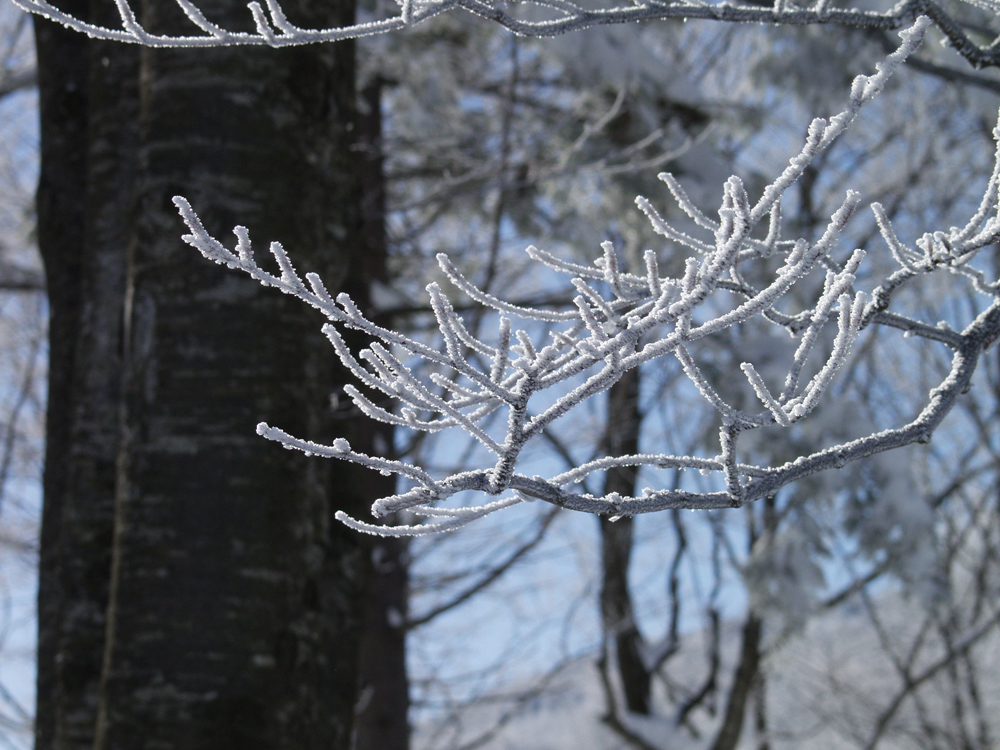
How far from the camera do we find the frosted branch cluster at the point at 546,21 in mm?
1032

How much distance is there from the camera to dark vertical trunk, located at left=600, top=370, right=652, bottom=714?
20.0 feet

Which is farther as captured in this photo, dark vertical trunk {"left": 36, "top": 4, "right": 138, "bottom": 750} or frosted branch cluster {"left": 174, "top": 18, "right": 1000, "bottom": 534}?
dark vertical trunk {"left": 36, "top": 4, "right": 138, "bottom": 750}

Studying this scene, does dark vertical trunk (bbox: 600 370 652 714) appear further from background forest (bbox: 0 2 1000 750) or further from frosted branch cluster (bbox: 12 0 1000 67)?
frosted branch cluster (bbox: 12 0 1000 67)

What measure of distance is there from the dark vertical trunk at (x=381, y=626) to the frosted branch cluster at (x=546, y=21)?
3696 mm

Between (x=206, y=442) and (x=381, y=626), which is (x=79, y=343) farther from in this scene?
(x=381, y=626)

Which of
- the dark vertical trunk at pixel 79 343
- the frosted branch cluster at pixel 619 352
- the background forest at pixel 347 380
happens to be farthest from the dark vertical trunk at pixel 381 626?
the frosted branch cluster at pixel 619 352

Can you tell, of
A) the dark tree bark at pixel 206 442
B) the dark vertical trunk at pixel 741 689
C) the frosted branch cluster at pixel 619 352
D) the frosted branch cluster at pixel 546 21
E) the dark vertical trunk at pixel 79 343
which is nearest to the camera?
the frosted branch cluster at pixel 619 352

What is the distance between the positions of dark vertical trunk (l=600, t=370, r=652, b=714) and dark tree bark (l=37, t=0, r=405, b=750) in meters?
3.62

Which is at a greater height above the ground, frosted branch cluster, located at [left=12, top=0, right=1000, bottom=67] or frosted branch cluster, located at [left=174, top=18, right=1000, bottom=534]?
frosted branch cluster, located at [left=12, top=0, right=1000, bottom=67]

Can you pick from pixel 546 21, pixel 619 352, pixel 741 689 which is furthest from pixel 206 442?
pixel 741 689

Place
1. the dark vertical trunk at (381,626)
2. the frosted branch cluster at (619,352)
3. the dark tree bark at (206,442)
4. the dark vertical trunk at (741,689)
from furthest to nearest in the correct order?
the dark vertical trunk at (741,689)
the dark vertical trunk at (381,626)
the dark tree bark at (206,442)
the frosted branch cluster at (619,352)

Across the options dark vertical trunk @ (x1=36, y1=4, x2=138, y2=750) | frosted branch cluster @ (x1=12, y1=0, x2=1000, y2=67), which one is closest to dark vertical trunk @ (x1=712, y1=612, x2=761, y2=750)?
dark vertical trunk @ (x1=36, y1=4, x2=138, y2=750)

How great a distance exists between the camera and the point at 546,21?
1.23m

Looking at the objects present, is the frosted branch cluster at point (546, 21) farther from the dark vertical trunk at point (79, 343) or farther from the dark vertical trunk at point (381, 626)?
the dark vertical trunk at point (381, 626)
